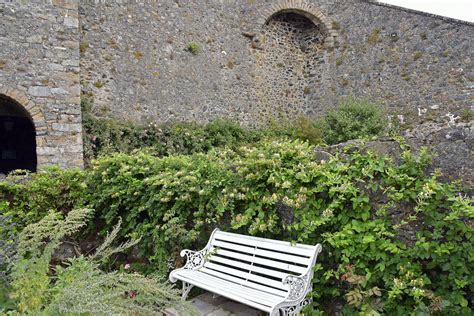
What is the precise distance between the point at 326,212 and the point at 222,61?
28.6 feet

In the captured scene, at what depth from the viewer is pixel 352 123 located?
8.81 m

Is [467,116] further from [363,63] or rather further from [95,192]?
[95,192]

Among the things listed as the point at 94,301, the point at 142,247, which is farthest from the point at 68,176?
the point at 94,301

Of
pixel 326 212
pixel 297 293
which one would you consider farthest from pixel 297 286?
pixel 326 212

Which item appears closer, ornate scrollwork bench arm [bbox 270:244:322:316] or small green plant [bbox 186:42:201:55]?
ornate scrollwork bench arm [bbox 270:244:322:316]

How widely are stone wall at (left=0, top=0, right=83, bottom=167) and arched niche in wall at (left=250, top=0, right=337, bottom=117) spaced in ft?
19.6

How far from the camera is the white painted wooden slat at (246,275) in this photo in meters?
3.11

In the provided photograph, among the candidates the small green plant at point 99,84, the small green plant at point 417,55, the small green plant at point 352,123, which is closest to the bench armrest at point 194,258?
the small green plant at point 352,123

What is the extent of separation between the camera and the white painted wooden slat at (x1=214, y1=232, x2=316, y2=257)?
3.10 m

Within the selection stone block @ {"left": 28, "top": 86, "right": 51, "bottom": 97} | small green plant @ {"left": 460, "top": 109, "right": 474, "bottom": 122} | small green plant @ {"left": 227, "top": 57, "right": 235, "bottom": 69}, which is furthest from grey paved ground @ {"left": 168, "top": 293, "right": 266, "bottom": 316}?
small green plant @ {"left": 227, "top": 57, "right": 235, "bottom": 69}

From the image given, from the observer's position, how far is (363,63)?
11.3 meters

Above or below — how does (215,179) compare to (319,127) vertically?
below

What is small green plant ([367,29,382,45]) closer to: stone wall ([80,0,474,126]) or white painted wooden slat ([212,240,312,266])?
stone wall ([80,0,474,126])

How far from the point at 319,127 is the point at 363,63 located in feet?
8.42
